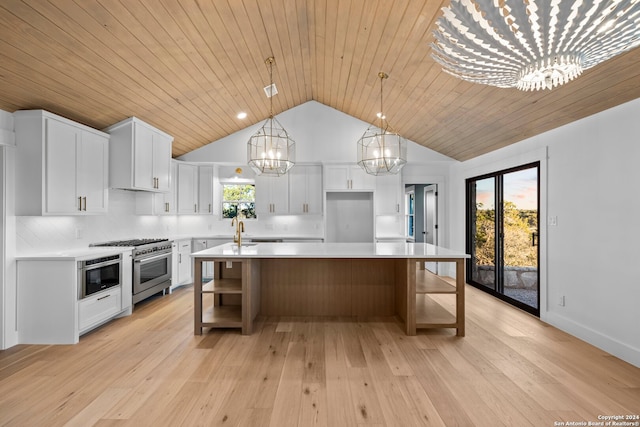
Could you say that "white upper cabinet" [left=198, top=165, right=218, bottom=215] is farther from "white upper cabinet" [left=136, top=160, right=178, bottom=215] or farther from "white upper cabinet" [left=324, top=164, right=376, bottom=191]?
"white upper cabinet" [left=324, top=164, right=376, bottom=191]

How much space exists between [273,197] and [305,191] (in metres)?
0.63

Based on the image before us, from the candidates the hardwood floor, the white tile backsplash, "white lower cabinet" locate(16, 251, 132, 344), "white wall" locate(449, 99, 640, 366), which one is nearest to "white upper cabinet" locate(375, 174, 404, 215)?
the white tile backsplash

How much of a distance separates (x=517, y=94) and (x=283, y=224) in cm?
454

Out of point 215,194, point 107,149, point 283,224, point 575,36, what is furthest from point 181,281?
point 575,36

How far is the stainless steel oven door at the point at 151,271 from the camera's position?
4367 millimetres

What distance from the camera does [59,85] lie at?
3.09 metres

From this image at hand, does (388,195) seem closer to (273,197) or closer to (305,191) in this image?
(305,191)

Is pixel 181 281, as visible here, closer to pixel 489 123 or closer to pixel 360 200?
pixel 360 200

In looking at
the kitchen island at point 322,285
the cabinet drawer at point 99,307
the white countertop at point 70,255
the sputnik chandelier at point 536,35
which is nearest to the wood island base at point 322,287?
the kitchen island at point 322,285

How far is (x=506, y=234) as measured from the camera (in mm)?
4883

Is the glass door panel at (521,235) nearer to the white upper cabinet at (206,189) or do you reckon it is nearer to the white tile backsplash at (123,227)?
the white tile backsplash at (123,227)

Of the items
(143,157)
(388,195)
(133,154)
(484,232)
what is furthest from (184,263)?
(484,232)

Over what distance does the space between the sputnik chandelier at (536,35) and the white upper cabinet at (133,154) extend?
13.7 feet

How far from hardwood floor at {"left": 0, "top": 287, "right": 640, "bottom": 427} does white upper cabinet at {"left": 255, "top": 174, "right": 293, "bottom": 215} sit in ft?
9.42
